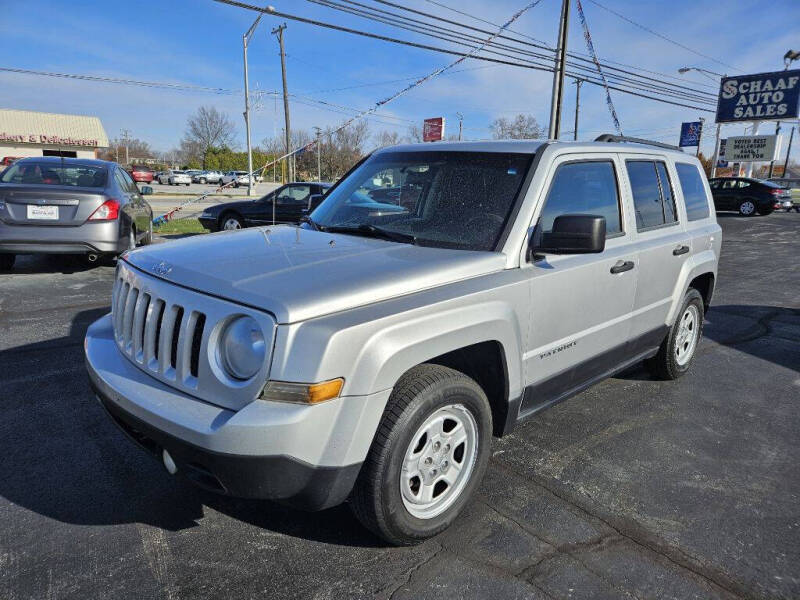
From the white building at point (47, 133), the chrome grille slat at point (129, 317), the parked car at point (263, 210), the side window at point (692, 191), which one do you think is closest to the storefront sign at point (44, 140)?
the white building at point (47, 133)

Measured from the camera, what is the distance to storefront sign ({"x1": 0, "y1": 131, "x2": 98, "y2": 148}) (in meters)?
61.1

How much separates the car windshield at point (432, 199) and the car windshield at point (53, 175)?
5502mm

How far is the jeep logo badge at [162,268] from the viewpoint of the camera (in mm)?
2537

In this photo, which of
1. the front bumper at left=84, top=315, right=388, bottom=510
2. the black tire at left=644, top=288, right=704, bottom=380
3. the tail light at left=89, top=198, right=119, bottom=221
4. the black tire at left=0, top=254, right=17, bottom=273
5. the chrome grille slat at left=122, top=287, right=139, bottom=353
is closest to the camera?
the front bumper at left=84, top=315, right=388, bottom=510

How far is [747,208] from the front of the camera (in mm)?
25344

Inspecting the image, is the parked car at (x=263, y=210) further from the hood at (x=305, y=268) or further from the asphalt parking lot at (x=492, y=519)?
the hood at (x=305, y=268)

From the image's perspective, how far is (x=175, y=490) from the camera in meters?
2.92

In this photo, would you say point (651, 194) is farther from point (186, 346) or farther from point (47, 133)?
point (47, 133)

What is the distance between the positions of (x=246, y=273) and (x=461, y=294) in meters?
0.93

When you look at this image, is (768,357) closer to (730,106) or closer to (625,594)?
(625,594)

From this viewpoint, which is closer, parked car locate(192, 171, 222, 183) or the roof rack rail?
the roof rack rail

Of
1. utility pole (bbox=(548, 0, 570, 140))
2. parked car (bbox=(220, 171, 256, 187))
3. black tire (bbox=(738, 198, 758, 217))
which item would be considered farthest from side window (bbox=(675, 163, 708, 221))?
black tire (bbox=(738, 198, 758, 217))

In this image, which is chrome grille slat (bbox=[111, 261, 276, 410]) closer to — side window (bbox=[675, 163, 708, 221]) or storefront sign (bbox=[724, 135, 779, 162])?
side window (bbox=[675, 163, 708, 221])

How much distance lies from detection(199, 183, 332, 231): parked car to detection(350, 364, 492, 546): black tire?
10.4 m
